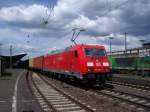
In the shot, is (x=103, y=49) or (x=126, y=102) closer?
(x=126, y=102)

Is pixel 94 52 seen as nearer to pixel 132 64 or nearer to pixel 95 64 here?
pixel 95 64

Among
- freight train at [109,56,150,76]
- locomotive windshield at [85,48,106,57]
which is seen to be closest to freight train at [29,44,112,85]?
locomotive windshield at [85,48,106,57]

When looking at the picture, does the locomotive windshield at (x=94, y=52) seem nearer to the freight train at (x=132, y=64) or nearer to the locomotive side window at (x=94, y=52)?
the locomotive side window at (x=94, y=52)

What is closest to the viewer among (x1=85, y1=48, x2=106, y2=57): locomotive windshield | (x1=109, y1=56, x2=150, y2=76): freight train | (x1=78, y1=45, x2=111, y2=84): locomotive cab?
(x1=78, y1=45, x2=111, y2=84): locomotive cab

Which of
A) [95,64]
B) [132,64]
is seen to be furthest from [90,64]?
[132,64]

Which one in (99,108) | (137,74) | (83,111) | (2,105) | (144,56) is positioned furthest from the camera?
(137,74)

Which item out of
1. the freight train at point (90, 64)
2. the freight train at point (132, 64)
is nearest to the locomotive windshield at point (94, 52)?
the freight train at point (90, 64)

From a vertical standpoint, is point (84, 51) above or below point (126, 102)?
above

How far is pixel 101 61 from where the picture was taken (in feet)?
73.7

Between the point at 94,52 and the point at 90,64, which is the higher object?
the point at 94,52

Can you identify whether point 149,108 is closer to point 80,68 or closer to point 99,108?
point 99,108

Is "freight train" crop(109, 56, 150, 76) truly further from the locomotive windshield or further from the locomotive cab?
the locomotive cab

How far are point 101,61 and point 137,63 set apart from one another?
20122 mm

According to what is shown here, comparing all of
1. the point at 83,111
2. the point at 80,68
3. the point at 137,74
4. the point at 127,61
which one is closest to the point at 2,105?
the point at 83,111
